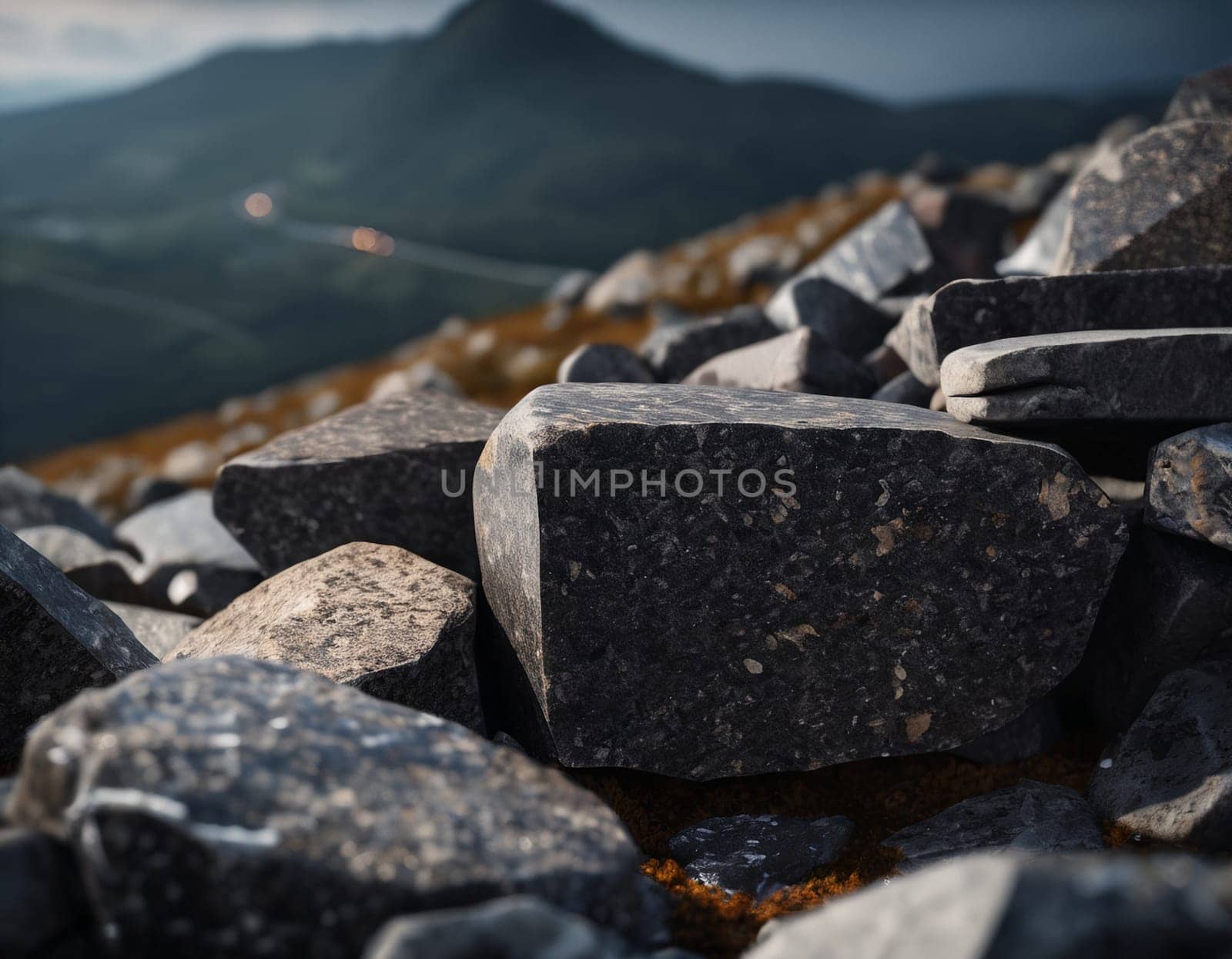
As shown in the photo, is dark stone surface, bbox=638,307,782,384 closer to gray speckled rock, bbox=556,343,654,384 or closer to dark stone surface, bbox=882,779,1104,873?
gray speckled rock, bbox=556,343,654,384

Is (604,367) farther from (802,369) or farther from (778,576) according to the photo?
(778,576)

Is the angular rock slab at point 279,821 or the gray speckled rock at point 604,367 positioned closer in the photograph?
the angular rock slab at point 279,821

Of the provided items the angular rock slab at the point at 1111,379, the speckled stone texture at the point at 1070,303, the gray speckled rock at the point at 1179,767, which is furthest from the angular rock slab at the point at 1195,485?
the speckled stone texture at the point at 1070,303

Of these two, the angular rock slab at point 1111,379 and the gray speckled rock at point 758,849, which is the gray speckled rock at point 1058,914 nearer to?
the gray speckled rock at point 758,849

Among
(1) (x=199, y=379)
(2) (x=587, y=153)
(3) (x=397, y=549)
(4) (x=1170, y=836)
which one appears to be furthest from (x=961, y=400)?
(2) (x=587, y=153)

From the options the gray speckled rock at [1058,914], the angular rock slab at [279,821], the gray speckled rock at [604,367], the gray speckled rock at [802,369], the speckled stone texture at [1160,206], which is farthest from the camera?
the gray speckled rock at [604,367]
